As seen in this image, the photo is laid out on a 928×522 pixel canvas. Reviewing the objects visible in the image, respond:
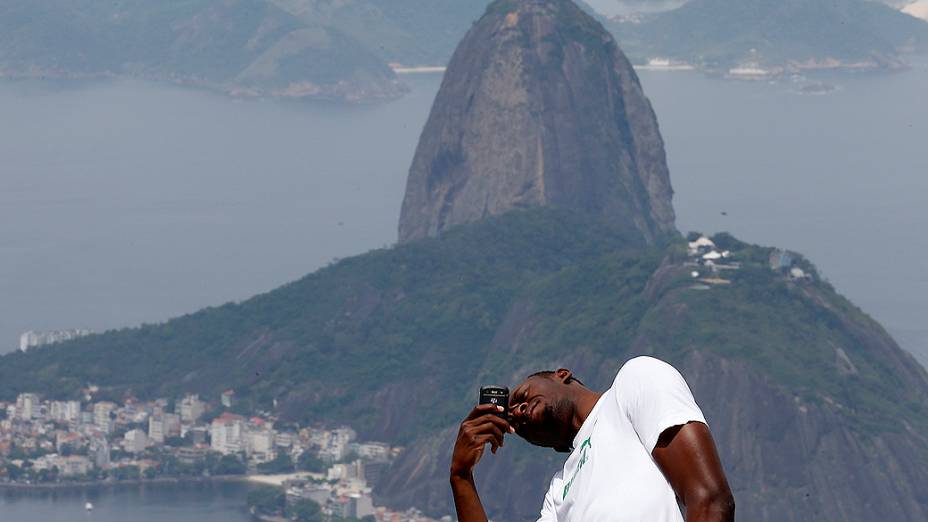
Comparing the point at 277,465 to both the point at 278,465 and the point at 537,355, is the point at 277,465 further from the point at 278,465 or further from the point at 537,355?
the point at 537,355

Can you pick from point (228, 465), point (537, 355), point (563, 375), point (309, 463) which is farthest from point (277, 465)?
point (563, 375)

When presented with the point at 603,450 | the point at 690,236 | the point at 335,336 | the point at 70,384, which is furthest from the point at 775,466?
the point at 603,450

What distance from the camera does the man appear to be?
6.98 meters

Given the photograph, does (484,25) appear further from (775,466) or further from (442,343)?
(775,466)

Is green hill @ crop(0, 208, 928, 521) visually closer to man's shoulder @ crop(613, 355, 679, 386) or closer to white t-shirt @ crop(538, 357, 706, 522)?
white t-shirt @ crop(538, 357, 706, 522)

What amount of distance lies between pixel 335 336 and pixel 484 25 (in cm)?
3910

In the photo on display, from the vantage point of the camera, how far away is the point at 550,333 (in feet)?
456

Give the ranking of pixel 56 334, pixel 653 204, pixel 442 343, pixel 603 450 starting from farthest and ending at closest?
A: pixel 653 204
pixel 56 334
pixel 442 343
pixel 603 450

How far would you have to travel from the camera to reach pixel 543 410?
25.6 ft

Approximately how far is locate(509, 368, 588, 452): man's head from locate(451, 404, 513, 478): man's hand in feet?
0.18

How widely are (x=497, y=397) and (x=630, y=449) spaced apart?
1.99ft

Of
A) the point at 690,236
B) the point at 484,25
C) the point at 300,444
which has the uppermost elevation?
the point at 484,25

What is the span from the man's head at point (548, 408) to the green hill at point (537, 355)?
105233 mm

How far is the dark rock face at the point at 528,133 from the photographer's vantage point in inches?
7249
